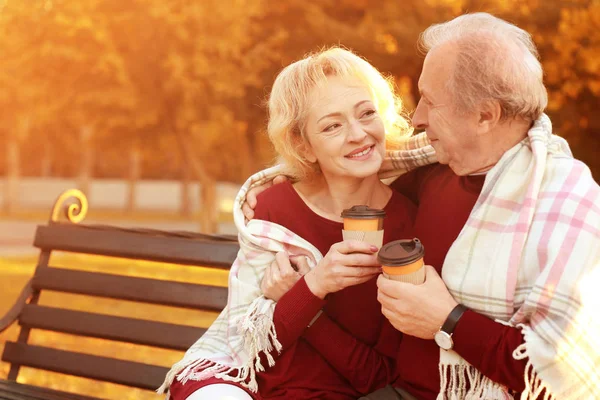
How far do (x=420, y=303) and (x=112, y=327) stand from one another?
2100 mm

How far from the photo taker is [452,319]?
7.59 feet

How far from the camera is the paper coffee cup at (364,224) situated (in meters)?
2.37

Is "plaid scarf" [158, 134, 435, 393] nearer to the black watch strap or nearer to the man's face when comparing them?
the man's face

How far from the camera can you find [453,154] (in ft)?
8.27

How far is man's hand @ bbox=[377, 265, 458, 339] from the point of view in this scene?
2316mm

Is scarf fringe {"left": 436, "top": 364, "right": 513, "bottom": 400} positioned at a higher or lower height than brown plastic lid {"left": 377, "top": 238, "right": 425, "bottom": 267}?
lower

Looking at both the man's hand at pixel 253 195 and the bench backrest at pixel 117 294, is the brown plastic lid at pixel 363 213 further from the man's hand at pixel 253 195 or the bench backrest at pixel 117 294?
the bench backrest at pixel 117 294

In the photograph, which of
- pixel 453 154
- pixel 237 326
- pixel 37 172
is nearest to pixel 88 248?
pixel 237 326

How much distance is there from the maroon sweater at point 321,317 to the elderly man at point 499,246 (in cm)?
25

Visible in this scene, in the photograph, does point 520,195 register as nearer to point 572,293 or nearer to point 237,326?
point 572,293

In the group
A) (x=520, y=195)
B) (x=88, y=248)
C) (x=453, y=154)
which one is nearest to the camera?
(x=520, y=195)

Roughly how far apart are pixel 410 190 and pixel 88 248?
1.86 m

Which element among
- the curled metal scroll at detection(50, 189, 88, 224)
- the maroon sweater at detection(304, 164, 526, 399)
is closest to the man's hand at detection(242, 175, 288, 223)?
the maroon sweater at detection(304, 164, 526, 399)

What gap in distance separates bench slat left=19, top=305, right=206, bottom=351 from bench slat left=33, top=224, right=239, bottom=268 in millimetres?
306
